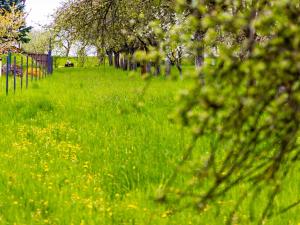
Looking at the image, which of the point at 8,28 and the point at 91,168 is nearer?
the point at 91,168

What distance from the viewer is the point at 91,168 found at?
9.00 meters

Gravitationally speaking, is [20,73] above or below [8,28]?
below

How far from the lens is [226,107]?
8.55 feet

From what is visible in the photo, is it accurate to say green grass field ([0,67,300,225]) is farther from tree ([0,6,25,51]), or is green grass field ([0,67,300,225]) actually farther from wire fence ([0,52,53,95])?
tree ([0,6,25,51])

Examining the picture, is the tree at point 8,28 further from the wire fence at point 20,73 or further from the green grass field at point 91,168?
the green grass field at point 91,168

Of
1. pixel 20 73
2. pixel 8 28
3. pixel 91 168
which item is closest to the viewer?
pixel 91 168

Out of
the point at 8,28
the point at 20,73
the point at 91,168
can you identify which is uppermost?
the point at 8,28

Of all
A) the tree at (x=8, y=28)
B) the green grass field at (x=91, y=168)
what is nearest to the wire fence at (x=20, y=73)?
the tree at (x=8, y=28)

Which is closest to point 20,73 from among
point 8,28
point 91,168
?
point 91,168

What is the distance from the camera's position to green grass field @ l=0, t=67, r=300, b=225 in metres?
6.66

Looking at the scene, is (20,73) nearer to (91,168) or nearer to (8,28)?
(91,168)

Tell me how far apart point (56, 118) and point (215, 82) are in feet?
38.4

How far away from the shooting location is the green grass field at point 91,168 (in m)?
6.66

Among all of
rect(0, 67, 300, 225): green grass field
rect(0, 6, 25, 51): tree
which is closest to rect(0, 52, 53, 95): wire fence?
rect(0, 6, 25, 51): tree
